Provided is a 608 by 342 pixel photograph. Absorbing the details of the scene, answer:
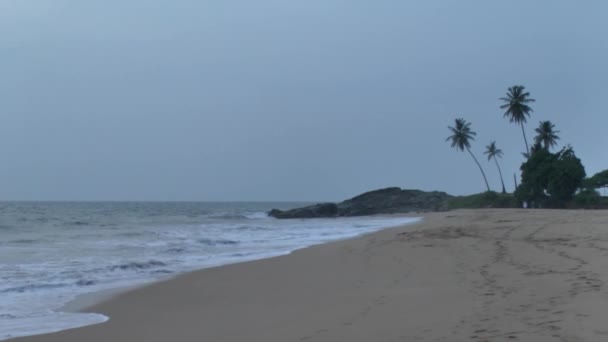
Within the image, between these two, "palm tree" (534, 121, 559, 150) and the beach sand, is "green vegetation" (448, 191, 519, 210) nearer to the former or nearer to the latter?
"palm tree" (534, 121, 559, 150)

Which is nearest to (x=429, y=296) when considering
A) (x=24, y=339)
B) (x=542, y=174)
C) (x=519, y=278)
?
(x=519, y=278)

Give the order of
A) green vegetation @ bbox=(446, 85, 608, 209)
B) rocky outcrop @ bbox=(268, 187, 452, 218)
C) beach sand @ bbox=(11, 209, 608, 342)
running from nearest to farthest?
beach sand @ bbox=(11, 209, 608, 342) → green vegetation @ bbox=(446, 85, 608, 209) → rocky outcrop @ bbox=(268, 187, 452, 218)

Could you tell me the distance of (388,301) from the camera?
807 cm

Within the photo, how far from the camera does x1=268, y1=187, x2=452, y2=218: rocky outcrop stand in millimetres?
70631

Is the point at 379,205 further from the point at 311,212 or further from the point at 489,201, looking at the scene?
the point at 489,201

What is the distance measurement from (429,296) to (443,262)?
4.21m

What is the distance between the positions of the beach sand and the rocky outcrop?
182 feet

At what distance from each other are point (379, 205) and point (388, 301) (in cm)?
6960

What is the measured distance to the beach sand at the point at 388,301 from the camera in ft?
19.5

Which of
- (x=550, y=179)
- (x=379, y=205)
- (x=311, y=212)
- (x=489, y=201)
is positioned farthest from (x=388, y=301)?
(x=379, y=205)

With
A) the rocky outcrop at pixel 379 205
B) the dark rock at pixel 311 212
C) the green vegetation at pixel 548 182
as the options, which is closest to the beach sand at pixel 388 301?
the green vegetation at pixel 548 182

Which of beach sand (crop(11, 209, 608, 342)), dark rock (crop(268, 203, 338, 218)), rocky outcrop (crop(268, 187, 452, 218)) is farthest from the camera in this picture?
rocky outcrop (crop(268, 187, 452, 218))

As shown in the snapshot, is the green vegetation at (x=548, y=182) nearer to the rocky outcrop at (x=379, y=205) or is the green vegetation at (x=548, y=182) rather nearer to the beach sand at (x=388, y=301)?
the rocky outcrop at (x=379, y=205)

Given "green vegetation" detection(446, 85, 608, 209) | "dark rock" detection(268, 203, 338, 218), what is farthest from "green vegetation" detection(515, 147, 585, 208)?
"dark rock" detection(268, 203, 338, 218)
